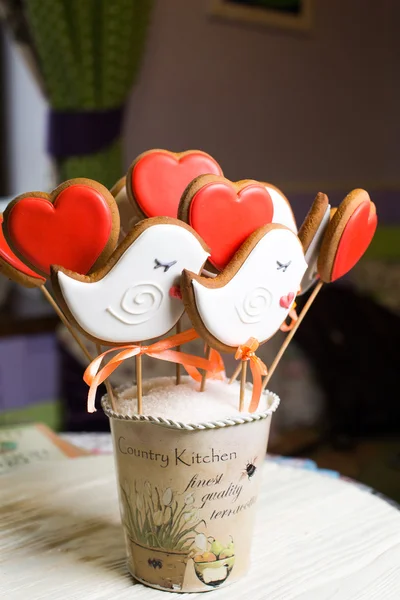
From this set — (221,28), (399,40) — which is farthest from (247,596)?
(399,40)

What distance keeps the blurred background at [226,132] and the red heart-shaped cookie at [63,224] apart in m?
1.46

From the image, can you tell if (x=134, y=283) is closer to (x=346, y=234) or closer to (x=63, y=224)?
(x=63, y=224)

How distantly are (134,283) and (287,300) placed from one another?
0.49ft

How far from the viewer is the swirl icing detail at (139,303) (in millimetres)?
583

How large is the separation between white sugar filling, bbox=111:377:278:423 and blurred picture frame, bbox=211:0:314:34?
2257 mm

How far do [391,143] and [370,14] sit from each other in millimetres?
621

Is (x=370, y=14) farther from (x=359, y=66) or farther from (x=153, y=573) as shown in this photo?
(x=153, y=573)

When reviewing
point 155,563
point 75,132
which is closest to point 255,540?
point 155,563

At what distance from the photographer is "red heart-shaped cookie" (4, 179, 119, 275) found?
1.89 feet

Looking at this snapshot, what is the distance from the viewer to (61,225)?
584 mm

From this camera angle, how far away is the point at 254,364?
2.09 feet

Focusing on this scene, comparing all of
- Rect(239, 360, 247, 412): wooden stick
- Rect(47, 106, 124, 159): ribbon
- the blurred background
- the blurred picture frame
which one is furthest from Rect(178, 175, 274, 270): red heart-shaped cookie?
the blurred picture frame

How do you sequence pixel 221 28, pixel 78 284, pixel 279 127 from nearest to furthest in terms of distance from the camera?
pixel 78 284
pixel 221 28
pixel 279 127

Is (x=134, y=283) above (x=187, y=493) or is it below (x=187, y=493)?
above
